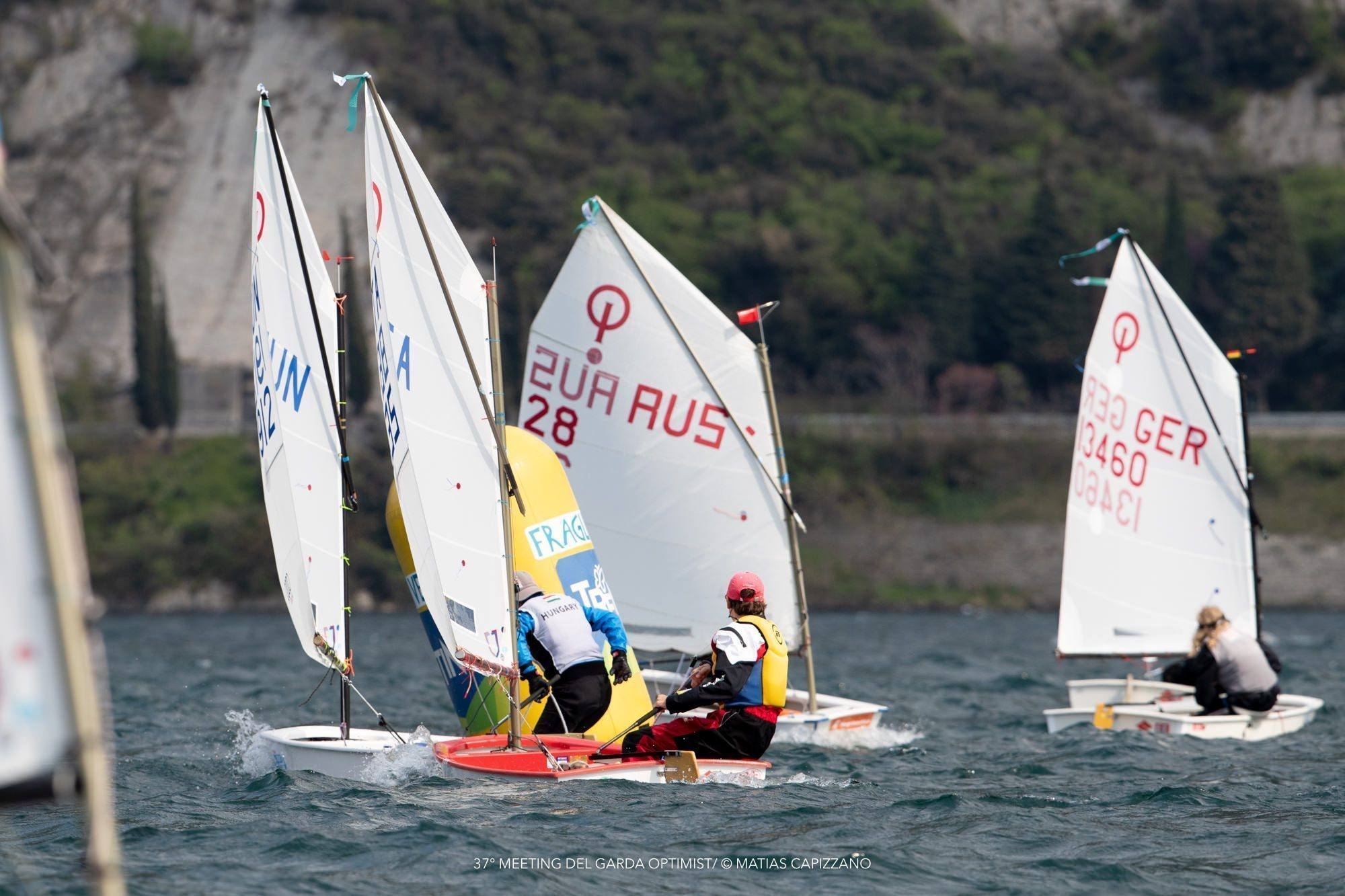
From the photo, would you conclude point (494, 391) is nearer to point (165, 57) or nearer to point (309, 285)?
point (309, 285)

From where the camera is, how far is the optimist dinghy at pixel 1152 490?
58.0 feet

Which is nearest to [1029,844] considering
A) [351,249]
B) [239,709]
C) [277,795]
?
[277,795]

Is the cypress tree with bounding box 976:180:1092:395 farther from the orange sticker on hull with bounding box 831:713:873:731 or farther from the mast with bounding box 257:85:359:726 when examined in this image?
the mast with bounding box 257:85:359:726

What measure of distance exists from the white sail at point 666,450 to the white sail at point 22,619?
1185cm

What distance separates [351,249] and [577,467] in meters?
56.4

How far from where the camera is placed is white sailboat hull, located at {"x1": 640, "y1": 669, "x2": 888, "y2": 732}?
1503 centimetres

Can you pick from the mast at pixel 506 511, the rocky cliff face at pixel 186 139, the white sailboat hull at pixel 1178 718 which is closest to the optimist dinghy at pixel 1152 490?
the white sailboat hull at pixel 1178 718

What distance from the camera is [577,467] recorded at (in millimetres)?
16656

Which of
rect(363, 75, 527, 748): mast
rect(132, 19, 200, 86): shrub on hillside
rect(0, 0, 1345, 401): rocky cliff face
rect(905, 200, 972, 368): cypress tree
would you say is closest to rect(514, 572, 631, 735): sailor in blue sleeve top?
rect(363, 75, 527, 748): mast

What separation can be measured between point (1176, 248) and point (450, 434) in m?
57.0

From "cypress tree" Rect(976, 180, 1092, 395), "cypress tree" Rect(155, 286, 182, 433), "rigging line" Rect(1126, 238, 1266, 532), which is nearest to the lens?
"rigging line" Rect(1126, 238, 1266, 532)

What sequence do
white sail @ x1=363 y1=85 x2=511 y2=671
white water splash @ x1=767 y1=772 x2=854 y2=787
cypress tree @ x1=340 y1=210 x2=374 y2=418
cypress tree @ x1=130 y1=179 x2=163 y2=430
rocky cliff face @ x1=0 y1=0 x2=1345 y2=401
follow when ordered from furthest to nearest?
rocky cliff face @ x1=0 y1=0 x2=1345 y2=401, cypress tree @ x1=130 y1=179 x2=163 y2=430, cypress tree @ x1=340 y1=210 x2=374 y2=418, white water splash @ x1=767 y1=772 x2=854 y2=787, white sail @ x1=363 y1=85 x2=511 y2=671

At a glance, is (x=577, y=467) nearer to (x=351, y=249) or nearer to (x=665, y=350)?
(x=665, y=350)

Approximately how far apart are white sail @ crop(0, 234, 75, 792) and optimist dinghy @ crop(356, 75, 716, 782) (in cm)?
631
